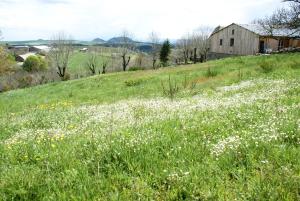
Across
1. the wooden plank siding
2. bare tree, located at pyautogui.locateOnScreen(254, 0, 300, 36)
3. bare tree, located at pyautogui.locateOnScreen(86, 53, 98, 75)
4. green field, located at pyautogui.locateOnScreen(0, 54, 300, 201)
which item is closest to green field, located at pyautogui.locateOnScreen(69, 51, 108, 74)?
bare tree, located at pyautogui.locateOnScreen(86, 53, 98, 75)

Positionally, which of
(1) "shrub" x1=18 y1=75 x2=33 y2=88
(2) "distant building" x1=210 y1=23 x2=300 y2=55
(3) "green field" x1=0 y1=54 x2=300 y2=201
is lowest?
(1) "shrub" x1=18 y1=75 x2=33 y2=88

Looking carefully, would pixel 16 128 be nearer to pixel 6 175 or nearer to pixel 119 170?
pixel 6 175

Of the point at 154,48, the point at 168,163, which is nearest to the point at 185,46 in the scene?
the point at 154,48

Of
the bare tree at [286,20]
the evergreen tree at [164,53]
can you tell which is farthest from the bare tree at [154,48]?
the bare tree at [286,20]

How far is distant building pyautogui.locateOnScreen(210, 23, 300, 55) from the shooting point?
8096cm

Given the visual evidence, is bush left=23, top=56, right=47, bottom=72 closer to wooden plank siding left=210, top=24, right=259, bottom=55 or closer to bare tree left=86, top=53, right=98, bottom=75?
bare tree left=86, top=53, right=98, bottom=75

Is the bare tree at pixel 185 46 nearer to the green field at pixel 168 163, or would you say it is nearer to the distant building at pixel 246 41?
the distant building at pixel 246 41

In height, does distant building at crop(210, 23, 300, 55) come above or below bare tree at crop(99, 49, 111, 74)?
above

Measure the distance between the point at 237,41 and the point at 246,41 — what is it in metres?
3.87

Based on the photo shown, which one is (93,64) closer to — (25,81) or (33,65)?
(33,65)

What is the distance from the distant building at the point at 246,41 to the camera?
81.0 metres

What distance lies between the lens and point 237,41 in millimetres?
89750

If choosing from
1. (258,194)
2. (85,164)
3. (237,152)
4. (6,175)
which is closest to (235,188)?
(258,194)

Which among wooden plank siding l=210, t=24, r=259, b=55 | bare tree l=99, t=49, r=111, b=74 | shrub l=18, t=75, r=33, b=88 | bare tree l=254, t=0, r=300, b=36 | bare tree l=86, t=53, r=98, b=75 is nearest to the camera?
bare tree l=254, t=0, r=300, b=36
